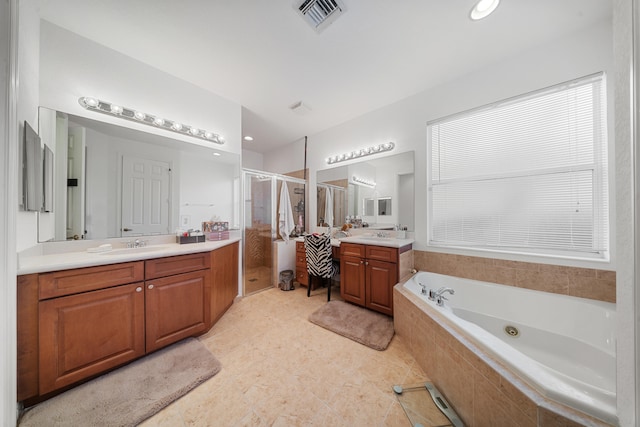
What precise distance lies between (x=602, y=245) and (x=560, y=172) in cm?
63

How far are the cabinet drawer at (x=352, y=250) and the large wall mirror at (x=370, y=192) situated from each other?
598mm

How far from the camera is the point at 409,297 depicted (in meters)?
1.67

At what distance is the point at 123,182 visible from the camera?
1.79 metres

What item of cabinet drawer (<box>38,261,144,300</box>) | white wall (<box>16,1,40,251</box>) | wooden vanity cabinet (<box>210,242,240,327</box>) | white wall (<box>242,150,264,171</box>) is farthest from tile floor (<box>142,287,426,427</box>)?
white wall (<box>242,150,264,171</box>)

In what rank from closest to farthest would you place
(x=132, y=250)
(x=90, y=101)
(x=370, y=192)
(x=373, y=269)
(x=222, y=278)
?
(x=90, y=101)
(x=132, y=250)
(x=222, y=278)
(x=373, y=269)
(x=370, y=192)

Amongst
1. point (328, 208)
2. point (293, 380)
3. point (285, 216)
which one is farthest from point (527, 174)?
point (285, 216)

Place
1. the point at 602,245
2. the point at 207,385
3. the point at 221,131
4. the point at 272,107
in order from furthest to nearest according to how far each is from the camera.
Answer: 1. the point at 272,107
2. the point at 221,131
3. the point at 602,245
4. the point at 207,385

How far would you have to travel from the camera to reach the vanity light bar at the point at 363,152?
258 centimetres

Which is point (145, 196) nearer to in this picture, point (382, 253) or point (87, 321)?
point (87, 321)

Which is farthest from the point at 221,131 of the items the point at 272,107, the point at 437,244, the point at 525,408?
the point at 525,408

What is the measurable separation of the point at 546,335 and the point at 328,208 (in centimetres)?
260

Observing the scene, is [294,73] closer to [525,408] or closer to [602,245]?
[525,408]

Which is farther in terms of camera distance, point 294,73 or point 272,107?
point 272,107

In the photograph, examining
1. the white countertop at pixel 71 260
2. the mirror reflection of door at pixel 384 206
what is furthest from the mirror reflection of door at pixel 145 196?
the mirror reflection of door at pixel 384 206
